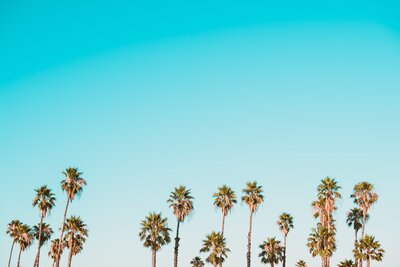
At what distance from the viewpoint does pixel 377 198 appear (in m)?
76.9

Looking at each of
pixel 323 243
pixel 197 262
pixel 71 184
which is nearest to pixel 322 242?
pixel 323 243

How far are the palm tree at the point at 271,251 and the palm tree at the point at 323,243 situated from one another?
9248mm

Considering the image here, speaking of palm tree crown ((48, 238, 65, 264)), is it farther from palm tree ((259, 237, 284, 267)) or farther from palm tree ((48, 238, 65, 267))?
palm tree ((259, 237, 284, 267))

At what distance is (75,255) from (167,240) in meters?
16.6

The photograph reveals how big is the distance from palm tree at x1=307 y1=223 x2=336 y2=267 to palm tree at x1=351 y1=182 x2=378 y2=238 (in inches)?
363

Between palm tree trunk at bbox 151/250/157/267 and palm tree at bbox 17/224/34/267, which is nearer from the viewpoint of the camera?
palm tree trunk at bbox 151/250/157/267

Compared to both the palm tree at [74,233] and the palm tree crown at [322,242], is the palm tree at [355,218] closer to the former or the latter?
the palm tree crown at [322,242]

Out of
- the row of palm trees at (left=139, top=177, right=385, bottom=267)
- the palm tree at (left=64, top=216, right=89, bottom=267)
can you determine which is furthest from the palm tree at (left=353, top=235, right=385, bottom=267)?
the palm tree at (left=64, top=216, right=89, bottom=267)

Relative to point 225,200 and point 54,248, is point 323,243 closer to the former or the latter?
point 225,200

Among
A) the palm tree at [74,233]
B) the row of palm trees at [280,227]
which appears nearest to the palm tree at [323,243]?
the row of palm trees at [280,227]

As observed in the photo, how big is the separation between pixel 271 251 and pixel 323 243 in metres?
11.9

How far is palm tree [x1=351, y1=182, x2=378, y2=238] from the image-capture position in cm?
7681

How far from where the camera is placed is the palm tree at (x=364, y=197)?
76812 millimetres

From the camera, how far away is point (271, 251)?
79250mm
